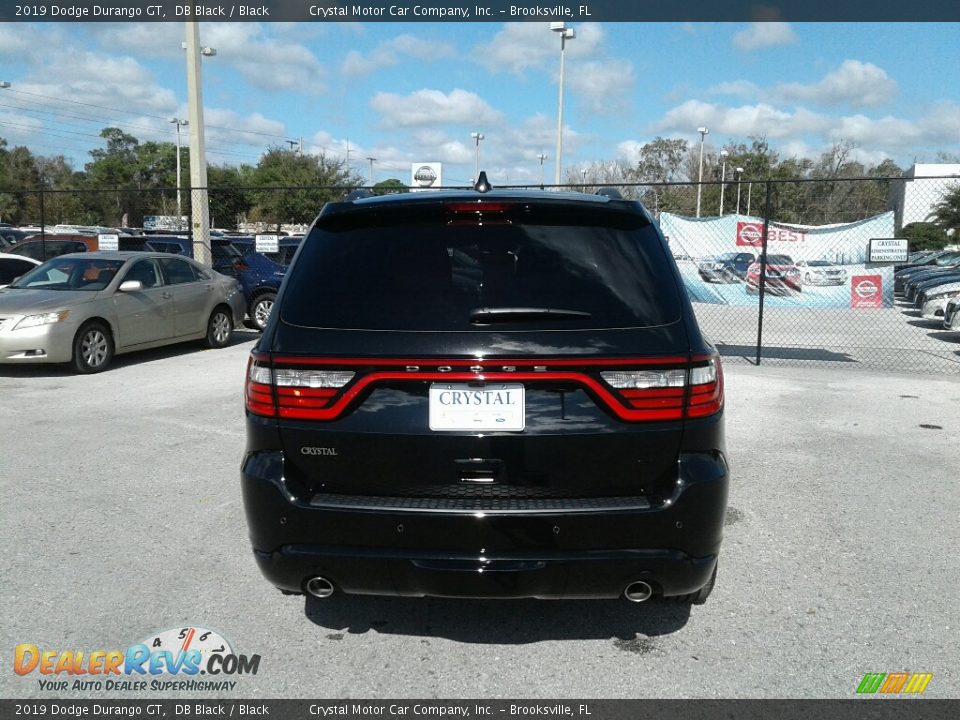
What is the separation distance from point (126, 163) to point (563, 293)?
101m

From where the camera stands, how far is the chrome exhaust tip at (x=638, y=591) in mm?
2990

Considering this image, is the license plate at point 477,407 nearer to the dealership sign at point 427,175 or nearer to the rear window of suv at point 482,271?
the rear window of suv at point 482,271

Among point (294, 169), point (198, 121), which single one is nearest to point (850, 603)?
point (198, 121)

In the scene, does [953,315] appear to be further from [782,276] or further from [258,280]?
[258,280]

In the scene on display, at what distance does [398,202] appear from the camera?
3279mm

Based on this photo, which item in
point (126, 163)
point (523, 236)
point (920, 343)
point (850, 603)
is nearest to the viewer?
point (523, 236)

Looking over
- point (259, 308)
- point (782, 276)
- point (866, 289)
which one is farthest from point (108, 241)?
point (866, 289)

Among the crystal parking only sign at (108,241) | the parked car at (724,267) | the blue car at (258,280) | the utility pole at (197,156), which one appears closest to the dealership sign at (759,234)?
the parked car at (724,267)

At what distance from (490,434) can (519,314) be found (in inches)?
17.5

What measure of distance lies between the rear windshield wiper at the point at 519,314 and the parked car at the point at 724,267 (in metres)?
14.6

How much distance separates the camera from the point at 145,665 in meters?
3.32

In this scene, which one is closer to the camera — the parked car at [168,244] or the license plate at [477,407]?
the license plate at [477,407]

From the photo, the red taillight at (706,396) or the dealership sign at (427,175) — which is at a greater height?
the dealership sign at (427,175)
